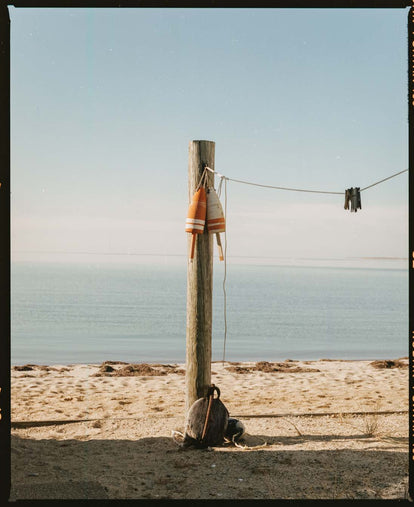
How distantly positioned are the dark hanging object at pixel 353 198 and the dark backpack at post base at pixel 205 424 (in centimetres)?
257

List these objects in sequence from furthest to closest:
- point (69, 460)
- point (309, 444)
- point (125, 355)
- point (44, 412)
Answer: point (125, 355)
point (44, 412)
point (309, 444)
point (69, 460)

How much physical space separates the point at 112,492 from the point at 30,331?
2021cm

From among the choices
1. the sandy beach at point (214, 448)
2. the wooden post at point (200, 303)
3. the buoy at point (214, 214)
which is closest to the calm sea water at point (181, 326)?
the sandy beach at point (214, 448)

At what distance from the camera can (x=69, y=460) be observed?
5.04 meters

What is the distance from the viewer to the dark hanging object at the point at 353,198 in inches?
231

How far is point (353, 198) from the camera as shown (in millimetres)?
5887

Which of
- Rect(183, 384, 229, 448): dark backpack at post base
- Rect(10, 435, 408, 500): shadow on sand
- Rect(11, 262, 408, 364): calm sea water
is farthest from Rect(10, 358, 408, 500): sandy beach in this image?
Rect(11, 262, 408, 364): calm sea water

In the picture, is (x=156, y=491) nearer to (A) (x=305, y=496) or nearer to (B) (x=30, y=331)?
(A) (x=305, y=496)

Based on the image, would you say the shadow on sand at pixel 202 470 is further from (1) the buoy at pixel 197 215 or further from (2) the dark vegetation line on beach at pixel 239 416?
(1) the buoy at pixel 197 215

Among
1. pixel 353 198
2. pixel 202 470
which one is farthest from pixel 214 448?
pixel 353 198

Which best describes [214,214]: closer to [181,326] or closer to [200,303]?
[200,303]

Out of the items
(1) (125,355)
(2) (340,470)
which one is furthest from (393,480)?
(1) (125,355)

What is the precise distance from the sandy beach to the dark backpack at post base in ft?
0.44

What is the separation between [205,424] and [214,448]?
0.95 feet
